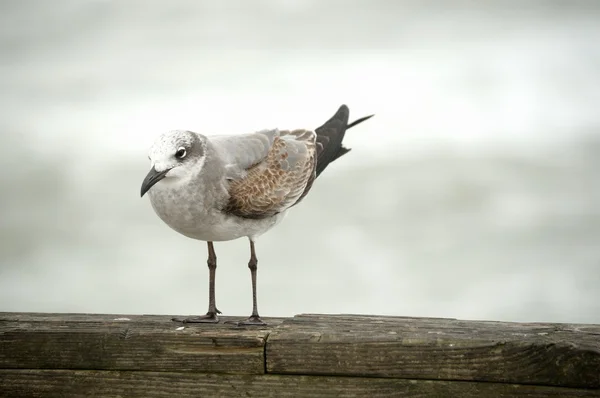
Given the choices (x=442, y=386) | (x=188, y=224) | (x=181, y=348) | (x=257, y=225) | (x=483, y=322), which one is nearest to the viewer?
(x=442, y=386)

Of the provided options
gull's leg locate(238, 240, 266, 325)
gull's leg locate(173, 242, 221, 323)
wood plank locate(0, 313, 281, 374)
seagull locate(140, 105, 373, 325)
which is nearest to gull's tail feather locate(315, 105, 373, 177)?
seagull locate(140, 105, 373, 325)

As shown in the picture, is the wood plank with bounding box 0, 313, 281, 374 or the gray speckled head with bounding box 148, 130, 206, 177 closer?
the wood plank with bounding box 0, 313, 281, 374

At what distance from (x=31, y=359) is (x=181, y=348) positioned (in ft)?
2.09

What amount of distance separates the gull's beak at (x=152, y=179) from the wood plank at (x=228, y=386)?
0.81m

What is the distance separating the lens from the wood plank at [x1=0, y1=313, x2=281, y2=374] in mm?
3461

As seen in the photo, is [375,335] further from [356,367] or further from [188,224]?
[188,224]

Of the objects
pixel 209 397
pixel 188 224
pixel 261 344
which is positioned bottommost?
pixel 209 397

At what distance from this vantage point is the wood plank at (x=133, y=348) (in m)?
3.46

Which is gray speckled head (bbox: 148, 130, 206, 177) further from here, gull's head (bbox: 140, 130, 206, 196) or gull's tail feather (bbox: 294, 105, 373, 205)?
gull's tail feather (bbox: 294, 105, 373, 205)

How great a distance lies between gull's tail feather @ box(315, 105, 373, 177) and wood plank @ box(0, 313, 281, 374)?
182 cm

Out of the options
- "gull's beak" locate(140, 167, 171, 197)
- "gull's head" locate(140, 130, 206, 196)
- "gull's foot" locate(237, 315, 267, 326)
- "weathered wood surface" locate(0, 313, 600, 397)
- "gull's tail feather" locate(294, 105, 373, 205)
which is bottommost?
"weathered wood surface" locate(0, 313, 600, 397)

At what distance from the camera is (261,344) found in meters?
3.44

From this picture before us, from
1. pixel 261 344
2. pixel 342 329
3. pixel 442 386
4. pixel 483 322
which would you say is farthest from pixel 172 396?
pixel 483 322

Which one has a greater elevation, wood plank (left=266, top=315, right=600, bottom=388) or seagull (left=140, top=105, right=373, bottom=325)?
seagull (left=140, top=105, right=373, bottom=325)
